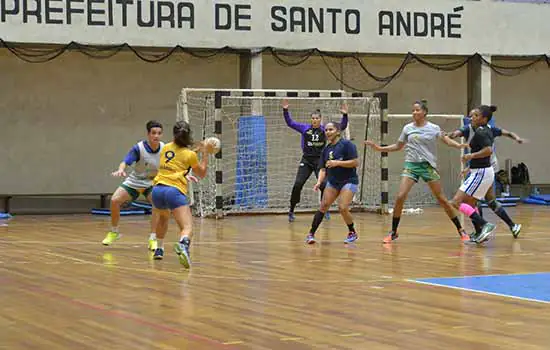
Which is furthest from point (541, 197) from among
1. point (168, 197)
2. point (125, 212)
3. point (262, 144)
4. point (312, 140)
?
point (168, 197)

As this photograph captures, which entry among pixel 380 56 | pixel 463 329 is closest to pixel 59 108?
pixel 380 56

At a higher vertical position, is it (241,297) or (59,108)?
(59,108)

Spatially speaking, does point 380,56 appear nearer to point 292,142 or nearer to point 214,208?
point 292,142

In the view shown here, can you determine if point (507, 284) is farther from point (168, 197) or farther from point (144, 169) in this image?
point (144, 169)

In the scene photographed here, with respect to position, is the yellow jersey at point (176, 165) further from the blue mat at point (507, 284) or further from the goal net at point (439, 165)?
the goal net at point (439, 165)

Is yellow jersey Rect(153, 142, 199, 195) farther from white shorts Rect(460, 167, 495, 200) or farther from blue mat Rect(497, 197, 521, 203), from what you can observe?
blue mat Rect(497, 197, 521, 203)

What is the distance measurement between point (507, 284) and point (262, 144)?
12296 mm

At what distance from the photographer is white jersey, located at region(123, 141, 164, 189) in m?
13.1

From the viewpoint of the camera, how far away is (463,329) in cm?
743

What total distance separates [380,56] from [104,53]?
679 centimetres

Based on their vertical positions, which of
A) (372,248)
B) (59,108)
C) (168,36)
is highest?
(168,36)

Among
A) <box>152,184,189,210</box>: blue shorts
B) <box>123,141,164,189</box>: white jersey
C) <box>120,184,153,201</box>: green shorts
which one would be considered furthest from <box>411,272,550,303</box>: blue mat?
<box>120,184,153,201</box>: green shorts

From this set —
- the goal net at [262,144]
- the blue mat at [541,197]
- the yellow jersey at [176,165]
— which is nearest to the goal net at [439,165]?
the blue mat at [541,197]

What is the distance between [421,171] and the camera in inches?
560
